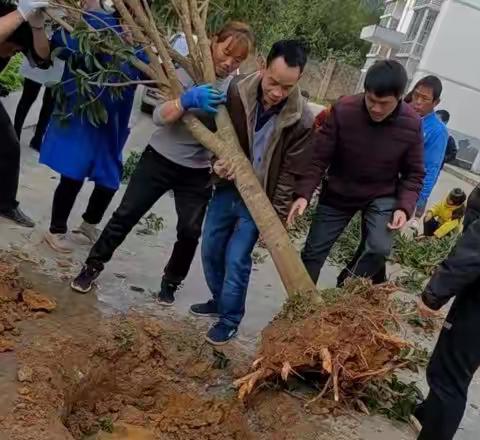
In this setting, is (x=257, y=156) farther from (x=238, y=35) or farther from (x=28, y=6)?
(x=28, y=6)

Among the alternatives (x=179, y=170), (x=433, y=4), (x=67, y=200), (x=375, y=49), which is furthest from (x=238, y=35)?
(x=375, y=49)

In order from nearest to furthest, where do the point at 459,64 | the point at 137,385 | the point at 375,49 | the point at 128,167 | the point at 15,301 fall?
the point at 137,385 < the point at 15,301 < the point at 128,167 < the point at 459,64 < the point at 375,49

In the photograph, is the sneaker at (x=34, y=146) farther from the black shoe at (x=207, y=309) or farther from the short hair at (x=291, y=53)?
the short hair at (x=291, y=53)

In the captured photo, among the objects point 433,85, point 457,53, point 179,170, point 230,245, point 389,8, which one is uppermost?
point 389,8

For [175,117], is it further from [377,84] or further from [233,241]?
[377,84]

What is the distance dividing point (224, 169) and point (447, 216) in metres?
5.18

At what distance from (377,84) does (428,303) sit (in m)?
1.25

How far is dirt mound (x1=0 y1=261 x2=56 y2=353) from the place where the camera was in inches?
135

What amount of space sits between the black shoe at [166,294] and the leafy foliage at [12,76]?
400 cm

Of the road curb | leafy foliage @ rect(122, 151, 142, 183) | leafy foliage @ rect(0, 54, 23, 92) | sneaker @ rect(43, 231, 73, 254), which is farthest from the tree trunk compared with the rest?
the road curb

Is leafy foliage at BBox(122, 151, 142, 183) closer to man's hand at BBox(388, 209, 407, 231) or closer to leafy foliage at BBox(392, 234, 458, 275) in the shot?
leafy foliage at BBox(392, 234, 458, 275)

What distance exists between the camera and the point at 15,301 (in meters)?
3.69

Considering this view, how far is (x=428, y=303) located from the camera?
3109 millimetres

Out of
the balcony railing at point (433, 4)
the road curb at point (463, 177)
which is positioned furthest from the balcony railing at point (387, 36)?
the road curb at point (463, 177)
